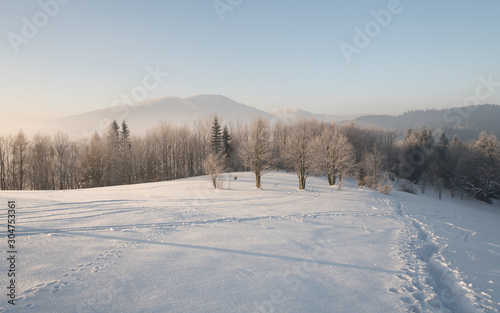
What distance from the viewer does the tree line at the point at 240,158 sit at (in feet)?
91.7

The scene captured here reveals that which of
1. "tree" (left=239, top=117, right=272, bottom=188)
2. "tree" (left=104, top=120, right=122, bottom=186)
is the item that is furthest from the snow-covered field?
"tree" (left=104, top=120, right=122, bottom=186)

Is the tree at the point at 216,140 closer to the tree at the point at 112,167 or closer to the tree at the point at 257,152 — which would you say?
the tree at the point at 112,167

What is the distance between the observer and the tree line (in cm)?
2795

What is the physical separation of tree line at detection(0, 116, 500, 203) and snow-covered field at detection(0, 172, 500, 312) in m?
15.1

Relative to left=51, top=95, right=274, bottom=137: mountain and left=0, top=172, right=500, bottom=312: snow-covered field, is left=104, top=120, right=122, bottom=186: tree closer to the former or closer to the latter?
left=0, top=172, right=500, bottom=312: snow-covered field

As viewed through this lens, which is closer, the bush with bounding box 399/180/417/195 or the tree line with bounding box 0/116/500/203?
the tree line with bounding box 0/116/500/203

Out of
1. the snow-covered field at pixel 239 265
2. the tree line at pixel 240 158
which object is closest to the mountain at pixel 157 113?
the tree line at pixel 240 158

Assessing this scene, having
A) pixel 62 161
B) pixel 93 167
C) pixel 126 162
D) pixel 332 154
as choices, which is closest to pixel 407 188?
pixel 332 154

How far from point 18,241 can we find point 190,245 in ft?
18.9

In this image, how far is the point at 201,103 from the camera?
639 ft

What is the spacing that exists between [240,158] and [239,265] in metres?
38.8

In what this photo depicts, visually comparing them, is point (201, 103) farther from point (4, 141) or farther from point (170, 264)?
point (170, 264)

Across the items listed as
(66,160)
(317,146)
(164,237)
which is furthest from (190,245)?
(66,160)

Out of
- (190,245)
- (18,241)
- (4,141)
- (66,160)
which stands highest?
(4,141)
